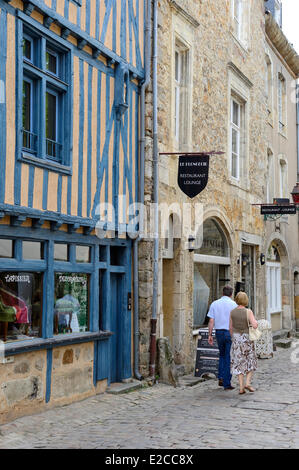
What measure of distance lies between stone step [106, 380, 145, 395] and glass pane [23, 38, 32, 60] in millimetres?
4373

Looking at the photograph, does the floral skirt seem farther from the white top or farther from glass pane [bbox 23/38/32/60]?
glass pane [bbox 23/38/32/60]

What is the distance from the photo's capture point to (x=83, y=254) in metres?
8.39

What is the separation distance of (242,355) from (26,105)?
4.37 meters

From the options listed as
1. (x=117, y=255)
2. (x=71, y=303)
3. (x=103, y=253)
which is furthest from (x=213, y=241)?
(x=71, y=303)

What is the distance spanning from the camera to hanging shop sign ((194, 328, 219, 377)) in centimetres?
996

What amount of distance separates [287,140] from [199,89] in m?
8.66

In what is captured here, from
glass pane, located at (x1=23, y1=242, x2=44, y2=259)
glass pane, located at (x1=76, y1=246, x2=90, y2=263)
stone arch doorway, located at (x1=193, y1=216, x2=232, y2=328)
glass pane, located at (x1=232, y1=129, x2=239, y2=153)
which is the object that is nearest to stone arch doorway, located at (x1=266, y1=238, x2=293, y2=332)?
glass pane, located at (x1=232, y1=129, x2=239, y2=153)

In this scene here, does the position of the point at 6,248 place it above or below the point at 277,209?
below

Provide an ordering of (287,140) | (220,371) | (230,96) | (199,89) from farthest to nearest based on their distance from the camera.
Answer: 1. (287,140)
2. (230,96)
3. (199,89)
4. (220,371)

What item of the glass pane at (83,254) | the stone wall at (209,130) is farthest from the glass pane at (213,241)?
the glass pane at (83,254)

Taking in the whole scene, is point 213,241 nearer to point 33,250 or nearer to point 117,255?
point 117,255

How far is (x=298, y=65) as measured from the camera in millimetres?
20578
